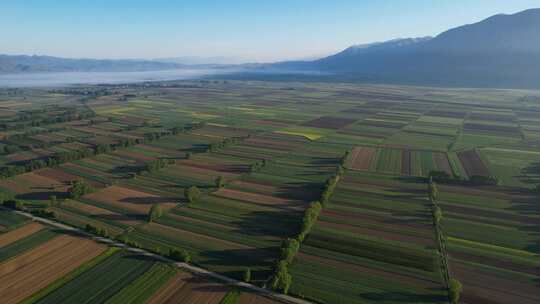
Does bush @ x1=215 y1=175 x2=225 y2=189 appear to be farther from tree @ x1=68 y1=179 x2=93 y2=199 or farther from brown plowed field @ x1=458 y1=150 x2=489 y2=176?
brown plowed field @ x1=458 y1=150 x2=489 y2=176

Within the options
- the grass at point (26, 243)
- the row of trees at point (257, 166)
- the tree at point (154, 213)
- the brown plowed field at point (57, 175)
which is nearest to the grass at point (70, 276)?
the tree at point (154, 213)

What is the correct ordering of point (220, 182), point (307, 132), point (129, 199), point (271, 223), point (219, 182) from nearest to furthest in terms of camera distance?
point (271, 223)
point (129, 199)
point (219, 182)
point (220, 182)
point (307, 132)

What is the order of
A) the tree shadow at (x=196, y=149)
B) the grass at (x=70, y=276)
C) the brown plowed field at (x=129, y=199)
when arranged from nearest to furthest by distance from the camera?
1. the grass at (x=70, y=276)
2. the brown plowed field at (x=129, y=199)
3. the tree shadow at (x=196, y=149)

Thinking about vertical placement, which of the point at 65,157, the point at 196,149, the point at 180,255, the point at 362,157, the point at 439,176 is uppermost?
the point at 65,157

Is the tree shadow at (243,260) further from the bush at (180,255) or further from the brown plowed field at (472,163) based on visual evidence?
the brown plowed field at (472,163)

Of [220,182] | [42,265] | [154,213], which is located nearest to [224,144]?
[220,182]

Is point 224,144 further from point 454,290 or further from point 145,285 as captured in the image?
point 454,290

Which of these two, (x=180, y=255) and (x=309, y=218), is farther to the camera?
(x=309, y=218)

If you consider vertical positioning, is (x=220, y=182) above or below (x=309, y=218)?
above
